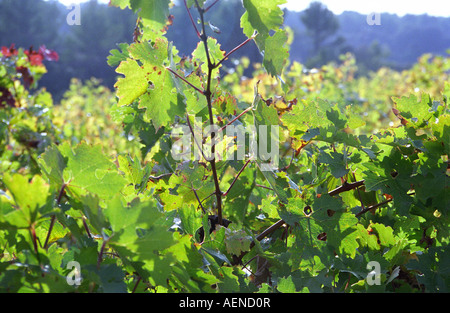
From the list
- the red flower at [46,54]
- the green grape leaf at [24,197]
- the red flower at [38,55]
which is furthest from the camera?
the red flower at [46,54]

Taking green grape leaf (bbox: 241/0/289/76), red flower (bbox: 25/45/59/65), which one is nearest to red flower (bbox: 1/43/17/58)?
red flower (bbox: 25/45/59/65)

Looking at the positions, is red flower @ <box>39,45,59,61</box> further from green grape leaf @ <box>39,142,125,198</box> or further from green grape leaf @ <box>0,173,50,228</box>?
green grape leaf @ <box>0,173,50,228</box>

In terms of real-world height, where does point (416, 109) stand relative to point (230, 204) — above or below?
above

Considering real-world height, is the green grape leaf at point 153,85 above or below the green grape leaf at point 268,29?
below

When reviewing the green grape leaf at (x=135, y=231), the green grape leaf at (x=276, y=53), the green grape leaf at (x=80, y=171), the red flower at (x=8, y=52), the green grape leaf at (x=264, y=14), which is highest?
the red flower at (x=8, y=52)

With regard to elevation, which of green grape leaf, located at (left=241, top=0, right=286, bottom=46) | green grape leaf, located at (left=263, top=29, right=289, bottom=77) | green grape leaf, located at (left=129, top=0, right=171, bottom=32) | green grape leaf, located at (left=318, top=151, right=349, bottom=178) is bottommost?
green grape leaf, located at (left=318, top=151, right=349, bottom=178)

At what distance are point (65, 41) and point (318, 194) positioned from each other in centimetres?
4080

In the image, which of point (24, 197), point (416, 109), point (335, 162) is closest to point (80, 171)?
point (24, 197)

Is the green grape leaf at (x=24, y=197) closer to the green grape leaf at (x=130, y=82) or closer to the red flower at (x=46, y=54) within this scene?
the green grape leaf at (x=130, y=82)

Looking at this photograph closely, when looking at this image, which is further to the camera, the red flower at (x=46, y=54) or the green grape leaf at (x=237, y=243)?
the red flower at (x=46, y=54)

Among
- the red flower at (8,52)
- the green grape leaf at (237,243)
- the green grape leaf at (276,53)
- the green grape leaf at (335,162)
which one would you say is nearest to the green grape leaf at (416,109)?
the green grape leaf at (335,162)

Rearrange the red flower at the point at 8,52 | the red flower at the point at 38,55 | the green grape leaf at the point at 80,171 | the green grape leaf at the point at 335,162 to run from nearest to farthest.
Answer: the green grape leaf at the point at 80,171
the green grape leaf at the point at 335,162
the red flower at the point at 8,52
the red flower at the point at 38,55

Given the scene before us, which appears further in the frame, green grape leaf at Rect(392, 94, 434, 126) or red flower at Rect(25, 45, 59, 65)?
red flower at Rect(25, 45, 59, 65)

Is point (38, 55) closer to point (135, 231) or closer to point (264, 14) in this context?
point (264, 14)
